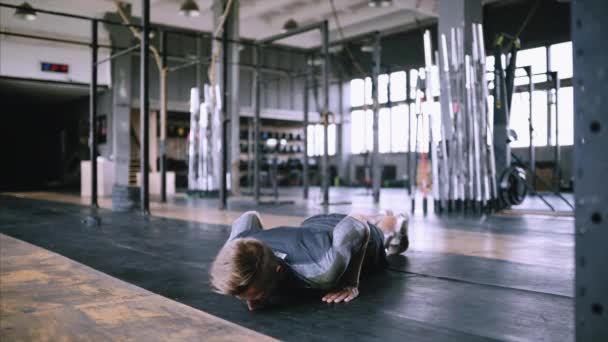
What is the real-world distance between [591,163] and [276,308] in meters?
1.35

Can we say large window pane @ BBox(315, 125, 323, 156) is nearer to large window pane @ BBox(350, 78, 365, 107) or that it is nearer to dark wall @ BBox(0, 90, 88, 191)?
large window pane @ BBox(350, 78, 365, 107)

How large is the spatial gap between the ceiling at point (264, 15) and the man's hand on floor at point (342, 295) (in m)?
11.9

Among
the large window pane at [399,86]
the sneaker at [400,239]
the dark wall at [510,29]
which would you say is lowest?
the sneaker at [400,239]

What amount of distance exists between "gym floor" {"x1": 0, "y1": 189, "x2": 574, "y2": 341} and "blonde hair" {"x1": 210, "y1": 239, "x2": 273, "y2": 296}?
0.45ft

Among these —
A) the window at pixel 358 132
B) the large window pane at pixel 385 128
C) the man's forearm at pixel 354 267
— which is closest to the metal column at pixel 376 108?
the man's forearm at pixel 354 267

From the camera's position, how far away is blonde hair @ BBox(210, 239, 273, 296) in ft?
5.40

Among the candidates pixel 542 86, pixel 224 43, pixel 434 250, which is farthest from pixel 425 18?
pixel 434 250

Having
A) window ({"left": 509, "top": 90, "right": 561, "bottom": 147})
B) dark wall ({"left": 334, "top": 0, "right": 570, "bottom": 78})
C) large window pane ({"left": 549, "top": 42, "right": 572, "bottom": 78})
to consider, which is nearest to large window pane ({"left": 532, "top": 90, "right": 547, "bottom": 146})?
window ({"left": 509, "top": 90, "right": 561, "bottom": 147})

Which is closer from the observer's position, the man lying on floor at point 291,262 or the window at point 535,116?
the man lying on floor at point 291,262

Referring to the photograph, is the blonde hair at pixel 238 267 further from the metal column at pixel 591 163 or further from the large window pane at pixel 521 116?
the large window pane at pixel 521 116

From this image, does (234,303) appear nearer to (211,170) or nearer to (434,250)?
(434,250)

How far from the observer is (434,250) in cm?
335

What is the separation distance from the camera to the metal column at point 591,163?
A: 847 mm

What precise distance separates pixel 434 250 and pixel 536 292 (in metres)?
1.18
